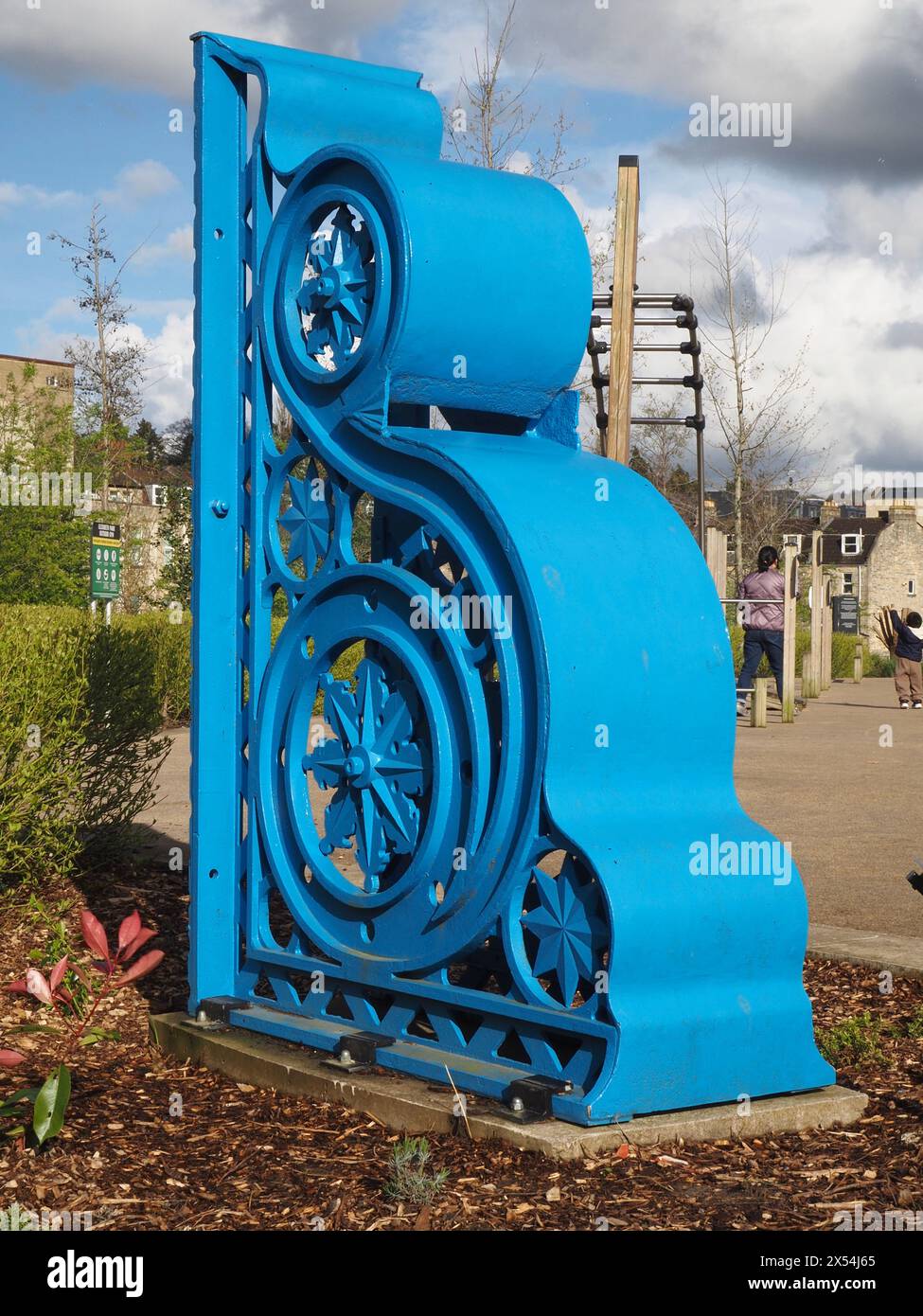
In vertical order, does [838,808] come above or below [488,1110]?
above

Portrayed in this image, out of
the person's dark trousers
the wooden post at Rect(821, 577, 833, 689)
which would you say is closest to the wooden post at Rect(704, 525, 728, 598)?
the person's dark trousers

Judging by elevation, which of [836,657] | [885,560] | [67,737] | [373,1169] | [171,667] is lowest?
[373,1169]

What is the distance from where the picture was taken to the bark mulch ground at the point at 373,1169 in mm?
3311

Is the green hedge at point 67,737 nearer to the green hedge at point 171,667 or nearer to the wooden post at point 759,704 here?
the green hedge at point 171,667

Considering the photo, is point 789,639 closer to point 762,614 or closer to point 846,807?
point 762,614

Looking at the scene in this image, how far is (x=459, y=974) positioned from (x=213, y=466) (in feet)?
5.84

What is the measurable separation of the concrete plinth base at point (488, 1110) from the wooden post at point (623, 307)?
18.3ft

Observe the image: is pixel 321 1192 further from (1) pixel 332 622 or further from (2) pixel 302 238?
(2) pixel 302 238

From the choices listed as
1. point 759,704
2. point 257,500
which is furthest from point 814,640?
point 257,500

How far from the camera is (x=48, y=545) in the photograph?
22.9m

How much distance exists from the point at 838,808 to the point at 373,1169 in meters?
7.75

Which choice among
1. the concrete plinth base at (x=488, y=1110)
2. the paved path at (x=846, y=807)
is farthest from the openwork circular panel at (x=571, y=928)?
the paved path at (x=846, y=807)

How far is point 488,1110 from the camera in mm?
3814

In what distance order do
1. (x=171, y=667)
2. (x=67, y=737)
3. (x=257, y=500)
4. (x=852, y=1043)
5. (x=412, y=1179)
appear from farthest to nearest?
(x=171, y=667) < (x=67, y=737) < (x=257, y=500) < (x=852, y=1043) < (x=412, y=1179)
